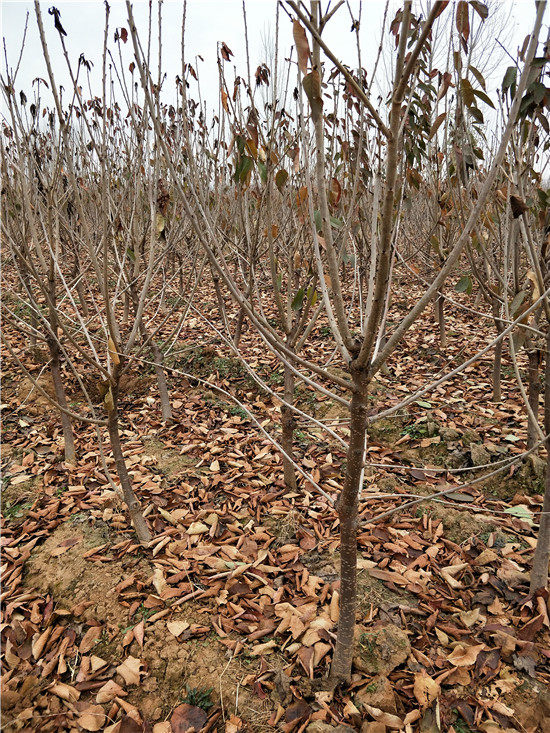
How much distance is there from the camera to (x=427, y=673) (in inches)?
59.3

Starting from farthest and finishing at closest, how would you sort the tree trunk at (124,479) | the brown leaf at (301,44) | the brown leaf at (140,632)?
the tree trunk at (124,479), the brown leaf at (140,632), the brown leaf at (301,44)

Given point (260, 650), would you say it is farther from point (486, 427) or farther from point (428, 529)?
point (486, 427)

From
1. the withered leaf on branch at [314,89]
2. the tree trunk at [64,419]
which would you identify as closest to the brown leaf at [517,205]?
the withered leaf on branch at [314,89]

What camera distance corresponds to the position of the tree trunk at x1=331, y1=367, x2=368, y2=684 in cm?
113

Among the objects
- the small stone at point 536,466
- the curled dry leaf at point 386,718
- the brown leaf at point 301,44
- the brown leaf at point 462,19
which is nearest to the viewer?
the brown leaf at point 301,44

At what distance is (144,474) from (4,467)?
3.50 feet

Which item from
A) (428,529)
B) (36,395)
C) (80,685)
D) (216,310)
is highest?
(216,310)

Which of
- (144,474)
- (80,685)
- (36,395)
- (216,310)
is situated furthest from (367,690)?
(216,310)

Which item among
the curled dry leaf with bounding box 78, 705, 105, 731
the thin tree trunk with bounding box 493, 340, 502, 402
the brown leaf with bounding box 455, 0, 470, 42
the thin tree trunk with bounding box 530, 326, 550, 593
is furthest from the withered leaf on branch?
the thin tree trunk with bounding box 493, 340, 502, 402

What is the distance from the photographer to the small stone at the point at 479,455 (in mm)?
2607

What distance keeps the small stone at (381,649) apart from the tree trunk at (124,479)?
3.67 ft

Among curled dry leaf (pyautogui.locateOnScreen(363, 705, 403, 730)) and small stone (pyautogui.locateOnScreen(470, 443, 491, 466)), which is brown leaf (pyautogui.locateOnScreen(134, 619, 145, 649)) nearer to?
curled dry leaf (pyautogui.locateOnScreen(363, 705, 403, 730))

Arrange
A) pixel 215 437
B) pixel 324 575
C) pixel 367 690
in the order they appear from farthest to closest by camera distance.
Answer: pixel 215 437 < pixel 324 575 < pixel 367 690

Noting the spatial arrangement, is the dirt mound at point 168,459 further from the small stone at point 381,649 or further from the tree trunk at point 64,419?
the small stone at point 381,649
